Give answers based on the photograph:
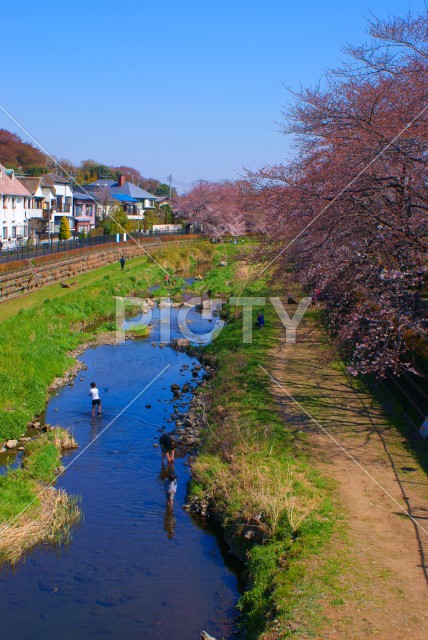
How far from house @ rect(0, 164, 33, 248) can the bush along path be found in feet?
44.8

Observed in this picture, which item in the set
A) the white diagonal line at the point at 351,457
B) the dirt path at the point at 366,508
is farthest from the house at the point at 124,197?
the dirt path at the point at 366,508

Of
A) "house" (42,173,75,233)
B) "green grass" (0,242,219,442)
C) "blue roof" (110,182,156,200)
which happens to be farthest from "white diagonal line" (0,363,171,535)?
"blue roof" (110,182,156,200)

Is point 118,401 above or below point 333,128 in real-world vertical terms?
below

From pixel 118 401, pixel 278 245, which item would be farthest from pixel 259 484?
pixel 278 245

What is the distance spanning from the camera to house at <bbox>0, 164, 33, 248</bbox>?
55494mm

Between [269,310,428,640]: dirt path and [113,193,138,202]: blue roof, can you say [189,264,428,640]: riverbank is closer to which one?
[269,310,428,640]: dirt path

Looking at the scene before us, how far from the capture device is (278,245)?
24406mm

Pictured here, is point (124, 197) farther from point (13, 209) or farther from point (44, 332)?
point (44, 332)

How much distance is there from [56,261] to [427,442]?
1402 inches

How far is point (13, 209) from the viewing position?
58031 mm

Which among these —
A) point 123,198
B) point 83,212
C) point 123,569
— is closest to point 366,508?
point 123,569

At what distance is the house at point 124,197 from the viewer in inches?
3351

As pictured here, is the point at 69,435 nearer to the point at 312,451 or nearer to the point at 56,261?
the point at 312,451

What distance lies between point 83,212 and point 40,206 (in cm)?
1261
